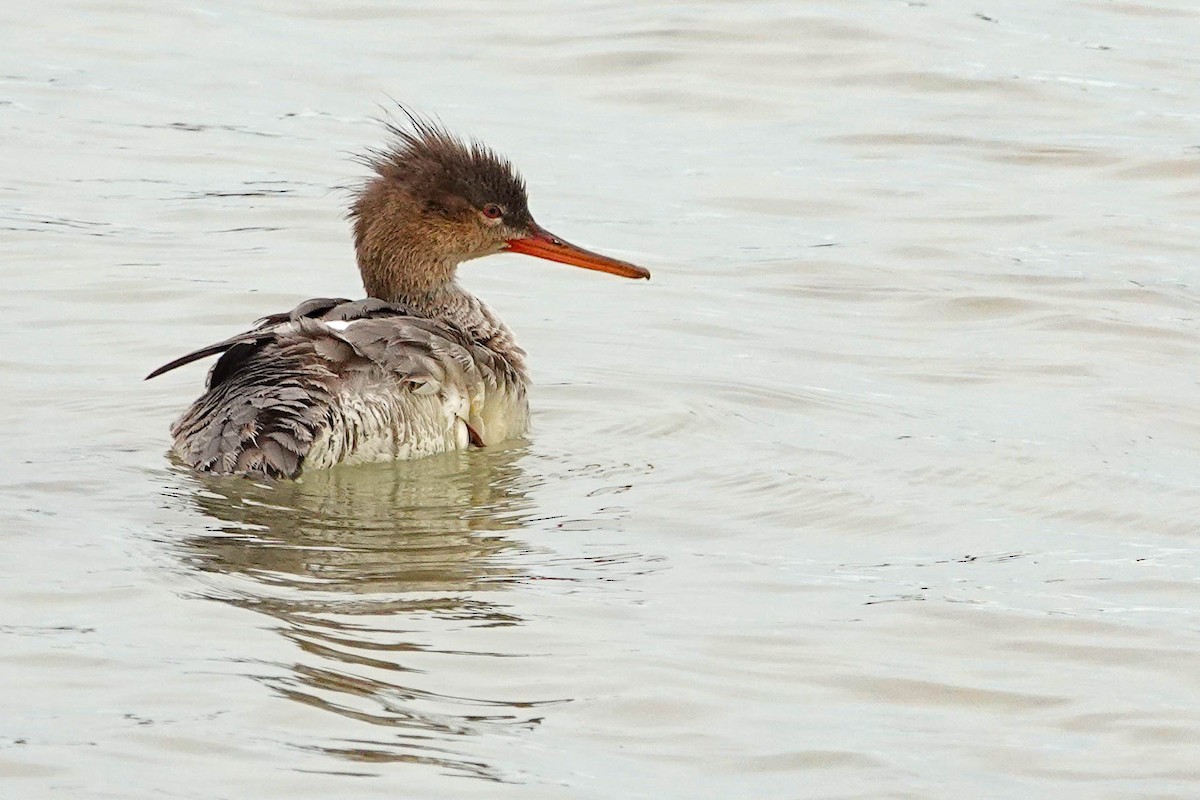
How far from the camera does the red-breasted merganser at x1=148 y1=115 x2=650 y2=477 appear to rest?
23.6 ft

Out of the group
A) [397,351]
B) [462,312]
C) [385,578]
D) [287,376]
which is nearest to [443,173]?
[462,312]

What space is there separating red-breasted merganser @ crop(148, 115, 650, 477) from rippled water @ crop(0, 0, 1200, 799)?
0.16m

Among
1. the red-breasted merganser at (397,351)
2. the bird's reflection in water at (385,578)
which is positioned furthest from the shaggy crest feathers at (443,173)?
the bird's reflection in water at (385,578)

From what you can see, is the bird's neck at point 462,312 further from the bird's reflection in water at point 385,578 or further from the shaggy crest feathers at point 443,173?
the bird's reflection in water at point 385,578

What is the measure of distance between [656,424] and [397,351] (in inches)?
49.8

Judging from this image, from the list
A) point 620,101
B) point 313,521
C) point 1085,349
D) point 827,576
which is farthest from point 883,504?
point 620,101

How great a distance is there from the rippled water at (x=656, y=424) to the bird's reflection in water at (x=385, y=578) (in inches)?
0.8

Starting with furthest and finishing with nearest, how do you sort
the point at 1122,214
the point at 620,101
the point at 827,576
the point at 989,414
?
the point at 620,101 → the point at 1122,214 → the point at 989,414 → the point at 827,576

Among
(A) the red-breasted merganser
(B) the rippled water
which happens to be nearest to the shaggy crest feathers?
(A) the red-breasted merganser

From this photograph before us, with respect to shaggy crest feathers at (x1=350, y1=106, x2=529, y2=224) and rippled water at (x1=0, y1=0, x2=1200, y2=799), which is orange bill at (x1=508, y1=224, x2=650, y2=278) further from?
rippled water at (x1=0, y1=0, x2=1200, y2=799)

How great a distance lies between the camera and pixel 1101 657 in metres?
5.92

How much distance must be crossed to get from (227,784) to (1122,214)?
27.1 feet

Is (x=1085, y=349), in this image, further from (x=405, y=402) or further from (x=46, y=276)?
(x=46, y=276)

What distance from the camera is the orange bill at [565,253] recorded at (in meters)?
8.61
